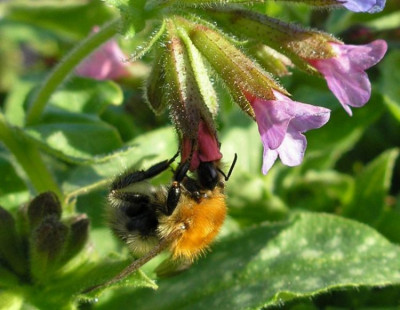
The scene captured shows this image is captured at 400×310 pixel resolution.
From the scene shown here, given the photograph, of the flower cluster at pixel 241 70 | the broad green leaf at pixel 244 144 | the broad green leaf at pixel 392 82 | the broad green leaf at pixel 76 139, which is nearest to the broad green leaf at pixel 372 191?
the broad green leaf at pixel 392 82

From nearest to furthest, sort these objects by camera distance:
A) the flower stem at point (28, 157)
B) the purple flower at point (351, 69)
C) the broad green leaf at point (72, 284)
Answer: the purple flower at point (351, 69) < the broad green leaf at point (72, 284) < the flower stem at point (28, 157)

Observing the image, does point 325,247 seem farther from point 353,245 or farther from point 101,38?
point 101,38

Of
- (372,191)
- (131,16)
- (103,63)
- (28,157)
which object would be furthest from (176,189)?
(103,63)

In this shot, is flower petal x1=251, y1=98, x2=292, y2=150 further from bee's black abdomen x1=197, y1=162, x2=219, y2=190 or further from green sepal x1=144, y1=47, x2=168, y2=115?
green sepal x1=144, y1=47, x2=168, y2=115

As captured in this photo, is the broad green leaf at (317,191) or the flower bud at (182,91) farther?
the broad green leaf at (317,191)

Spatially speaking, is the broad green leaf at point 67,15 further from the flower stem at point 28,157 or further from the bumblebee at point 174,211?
the bumblebee at point 174,211

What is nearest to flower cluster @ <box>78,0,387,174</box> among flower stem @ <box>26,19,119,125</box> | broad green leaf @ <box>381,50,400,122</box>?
flower stem @ <box>26,19,119,125</box>
